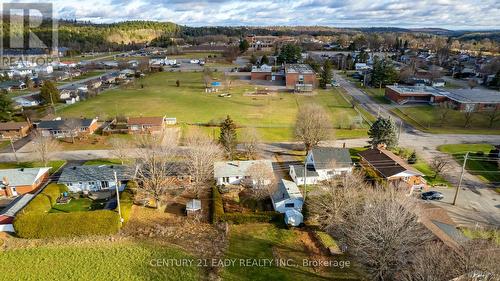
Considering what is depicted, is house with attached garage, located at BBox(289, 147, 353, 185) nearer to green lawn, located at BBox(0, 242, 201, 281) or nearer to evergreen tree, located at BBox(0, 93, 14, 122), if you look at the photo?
green lawn, located at BBox(0, 242, 201, 281)

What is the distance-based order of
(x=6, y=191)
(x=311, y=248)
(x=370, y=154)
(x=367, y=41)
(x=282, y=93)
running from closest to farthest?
→ 1. (x=311, y=248)
2. (x=6, y=191)
3. (x=370, y=154)
4. (x=282, y=93)
5. (x=367, y=41)

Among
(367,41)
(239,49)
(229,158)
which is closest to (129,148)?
(229,158)

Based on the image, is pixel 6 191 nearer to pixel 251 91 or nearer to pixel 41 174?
pixel 41 174

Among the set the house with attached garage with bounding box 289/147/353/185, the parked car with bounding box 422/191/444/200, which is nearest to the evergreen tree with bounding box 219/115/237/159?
the house with attached garage with bounding box 289/147/353/185

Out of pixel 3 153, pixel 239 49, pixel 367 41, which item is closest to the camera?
pixel 3 153

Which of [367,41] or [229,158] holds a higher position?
[367,41]

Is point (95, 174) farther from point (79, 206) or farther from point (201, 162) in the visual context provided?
Answer: point (201, 162)

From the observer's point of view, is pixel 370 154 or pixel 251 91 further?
pixel 251 91

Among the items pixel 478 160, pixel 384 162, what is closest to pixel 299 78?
pixel 478 160
